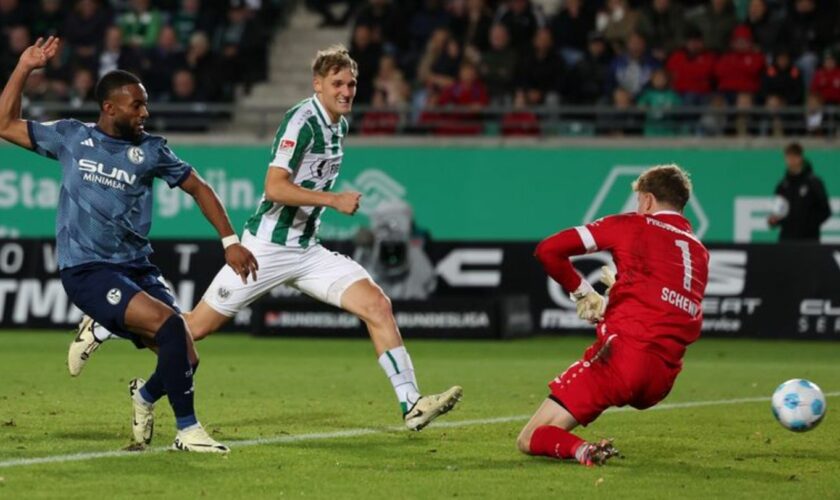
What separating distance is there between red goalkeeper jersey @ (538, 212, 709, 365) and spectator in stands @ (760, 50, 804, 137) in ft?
45.1

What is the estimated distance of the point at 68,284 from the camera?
30.2 feet

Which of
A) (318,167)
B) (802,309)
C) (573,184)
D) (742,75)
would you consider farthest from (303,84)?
(318,167)

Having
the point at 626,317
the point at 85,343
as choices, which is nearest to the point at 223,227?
the point at 85,343

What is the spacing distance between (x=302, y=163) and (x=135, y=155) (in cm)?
164

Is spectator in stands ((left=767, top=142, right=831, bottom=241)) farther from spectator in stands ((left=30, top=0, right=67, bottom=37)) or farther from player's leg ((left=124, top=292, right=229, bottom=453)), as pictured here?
player's leg ((left=124, top=292, right=229, bottom=453))

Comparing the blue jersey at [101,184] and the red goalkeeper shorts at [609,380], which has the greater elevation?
the blue jersey at [101,184]

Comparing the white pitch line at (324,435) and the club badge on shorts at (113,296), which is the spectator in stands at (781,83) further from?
the club badge on shorts at (113,296)

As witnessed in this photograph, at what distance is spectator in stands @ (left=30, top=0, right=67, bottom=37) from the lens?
2614 cm

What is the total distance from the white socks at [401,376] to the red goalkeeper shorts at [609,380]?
4.45ft

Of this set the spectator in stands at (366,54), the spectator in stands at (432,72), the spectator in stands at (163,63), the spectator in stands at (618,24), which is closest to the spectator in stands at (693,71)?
the spectator in stands at (618,24)

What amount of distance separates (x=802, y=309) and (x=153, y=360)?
25.2ft

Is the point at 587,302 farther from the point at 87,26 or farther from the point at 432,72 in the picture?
the point at 87,26

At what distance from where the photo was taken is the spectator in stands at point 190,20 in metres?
26.0

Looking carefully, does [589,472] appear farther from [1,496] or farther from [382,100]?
[382,100]
